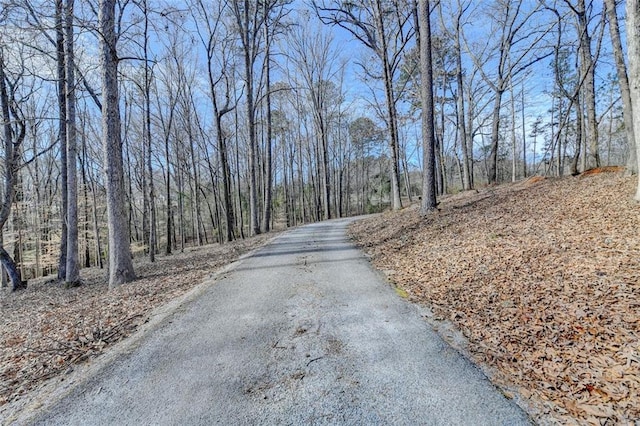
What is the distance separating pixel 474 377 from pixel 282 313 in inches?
88.1

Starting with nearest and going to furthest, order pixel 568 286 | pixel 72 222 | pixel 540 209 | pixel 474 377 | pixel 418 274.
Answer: pixel 474 377, pixel 568 286, pixel 418 274, pixel 540 209, pixel 72 222

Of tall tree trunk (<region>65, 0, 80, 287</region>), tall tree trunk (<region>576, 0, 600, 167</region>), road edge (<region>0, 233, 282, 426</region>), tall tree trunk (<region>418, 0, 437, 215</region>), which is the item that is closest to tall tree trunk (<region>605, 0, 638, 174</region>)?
tall tree trunk (<region>576, 0, 600, 167</region>)

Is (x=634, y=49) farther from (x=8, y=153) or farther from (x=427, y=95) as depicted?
(x=8, y=153)

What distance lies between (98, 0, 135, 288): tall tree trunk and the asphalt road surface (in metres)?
3.12

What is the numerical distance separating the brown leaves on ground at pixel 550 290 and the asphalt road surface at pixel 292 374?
1.32ft

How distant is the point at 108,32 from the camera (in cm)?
605

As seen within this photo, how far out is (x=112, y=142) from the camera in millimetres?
6121

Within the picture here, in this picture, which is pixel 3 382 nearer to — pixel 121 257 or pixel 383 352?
pixel 383 352

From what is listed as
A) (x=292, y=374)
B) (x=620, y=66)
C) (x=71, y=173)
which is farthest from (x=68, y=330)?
(x=620, y=66)

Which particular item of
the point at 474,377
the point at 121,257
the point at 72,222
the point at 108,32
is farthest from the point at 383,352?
the point at 72,222

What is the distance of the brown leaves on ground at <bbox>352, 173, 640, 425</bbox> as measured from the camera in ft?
7.06

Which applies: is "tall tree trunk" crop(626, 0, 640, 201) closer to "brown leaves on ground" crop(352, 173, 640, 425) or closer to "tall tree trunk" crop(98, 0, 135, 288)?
"brown leaves on ground" crop(352, 173, 640, 425)

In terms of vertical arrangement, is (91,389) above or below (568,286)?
below

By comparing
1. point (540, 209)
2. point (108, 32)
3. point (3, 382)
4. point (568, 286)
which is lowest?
point (3, 382)
